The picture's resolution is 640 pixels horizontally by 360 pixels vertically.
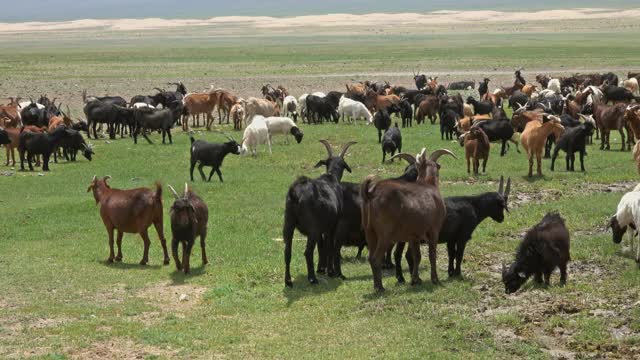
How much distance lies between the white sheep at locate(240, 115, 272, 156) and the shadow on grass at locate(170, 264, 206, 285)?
42.0 feet

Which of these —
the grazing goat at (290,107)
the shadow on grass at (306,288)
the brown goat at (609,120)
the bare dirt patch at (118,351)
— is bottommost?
the grazing goat at (290,107)

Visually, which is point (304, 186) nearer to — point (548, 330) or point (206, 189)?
point (548, 330)

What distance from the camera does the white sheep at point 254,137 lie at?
27.3 m

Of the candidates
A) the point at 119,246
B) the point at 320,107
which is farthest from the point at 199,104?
the point at 119,246

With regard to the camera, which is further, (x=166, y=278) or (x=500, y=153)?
(x=500, y=153)

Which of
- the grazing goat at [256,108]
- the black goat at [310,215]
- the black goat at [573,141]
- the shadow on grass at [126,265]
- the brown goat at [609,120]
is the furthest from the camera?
the grazing goat at [256,108]

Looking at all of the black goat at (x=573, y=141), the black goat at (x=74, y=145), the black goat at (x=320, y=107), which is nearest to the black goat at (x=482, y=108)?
the black goat at (x=320, y=107)

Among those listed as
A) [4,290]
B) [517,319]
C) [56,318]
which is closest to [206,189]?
[4,290]

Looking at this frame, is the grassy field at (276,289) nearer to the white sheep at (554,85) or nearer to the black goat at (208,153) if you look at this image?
the black goat at (208,153)

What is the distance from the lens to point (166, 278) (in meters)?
13.9

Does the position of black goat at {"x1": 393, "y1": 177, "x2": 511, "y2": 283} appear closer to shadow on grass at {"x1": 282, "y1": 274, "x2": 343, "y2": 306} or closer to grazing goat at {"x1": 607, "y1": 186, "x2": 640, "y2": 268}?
shadow on grass at {"x1": 282, "y1": 274, "x2": 343, "y2": 306}

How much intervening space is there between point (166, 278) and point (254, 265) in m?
Answer: 1.25

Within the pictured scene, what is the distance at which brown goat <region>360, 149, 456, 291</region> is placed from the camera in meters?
12.0

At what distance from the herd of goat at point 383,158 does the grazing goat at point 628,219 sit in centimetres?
2
